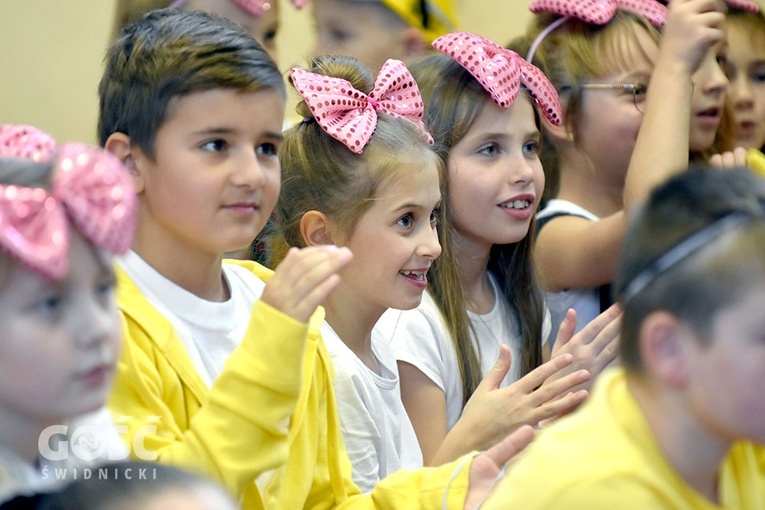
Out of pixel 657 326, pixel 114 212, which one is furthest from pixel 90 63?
pixel 657 326

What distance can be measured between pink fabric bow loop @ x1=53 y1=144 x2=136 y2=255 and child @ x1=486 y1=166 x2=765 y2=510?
458 millimetres

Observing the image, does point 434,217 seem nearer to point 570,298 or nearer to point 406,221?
point 406,221

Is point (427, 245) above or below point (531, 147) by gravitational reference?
below

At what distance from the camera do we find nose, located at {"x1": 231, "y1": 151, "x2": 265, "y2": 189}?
149 cm

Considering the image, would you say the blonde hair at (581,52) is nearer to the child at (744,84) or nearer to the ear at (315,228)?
the child at (744,84)

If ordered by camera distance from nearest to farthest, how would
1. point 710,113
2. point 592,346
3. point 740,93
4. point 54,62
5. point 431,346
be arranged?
point 592,346 → point 431,346 → point 710,113 → point 740,93 → point 54,62

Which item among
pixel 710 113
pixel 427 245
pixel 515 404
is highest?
pixel 710 113

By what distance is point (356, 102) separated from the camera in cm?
190

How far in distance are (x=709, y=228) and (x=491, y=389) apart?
2.31 ft

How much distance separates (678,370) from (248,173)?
2.25 feet

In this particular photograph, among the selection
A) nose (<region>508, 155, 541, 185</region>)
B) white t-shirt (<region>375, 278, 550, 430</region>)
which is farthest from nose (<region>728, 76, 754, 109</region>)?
white t-shirt (<region>375, 278, 550, 430</region>)

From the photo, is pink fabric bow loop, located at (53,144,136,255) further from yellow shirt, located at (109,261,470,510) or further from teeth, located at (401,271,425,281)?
teeth, located at (401,271,425,281)

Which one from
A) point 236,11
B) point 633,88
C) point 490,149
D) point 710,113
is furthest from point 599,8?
point 236,11

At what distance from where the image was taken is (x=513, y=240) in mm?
2150
